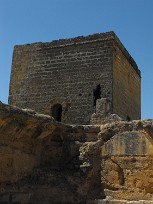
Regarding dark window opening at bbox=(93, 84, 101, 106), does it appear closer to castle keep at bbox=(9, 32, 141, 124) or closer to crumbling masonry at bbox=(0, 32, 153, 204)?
castle keep at bbox=(9, 32, 141, 124)

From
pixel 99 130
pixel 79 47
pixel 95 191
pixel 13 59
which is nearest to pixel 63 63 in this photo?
pixel 79 47

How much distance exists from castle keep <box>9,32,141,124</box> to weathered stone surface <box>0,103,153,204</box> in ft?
15.9

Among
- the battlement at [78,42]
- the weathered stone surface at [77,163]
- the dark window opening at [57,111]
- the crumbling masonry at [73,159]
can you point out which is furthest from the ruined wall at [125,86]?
the weathered stone surface at [77,163]

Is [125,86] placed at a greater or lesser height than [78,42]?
lesser

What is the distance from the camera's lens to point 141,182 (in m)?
7.53

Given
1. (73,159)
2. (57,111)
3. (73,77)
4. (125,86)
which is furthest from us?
(125,86)

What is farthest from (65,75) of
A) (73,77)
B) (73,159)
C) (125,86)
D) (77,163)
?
(77,163)

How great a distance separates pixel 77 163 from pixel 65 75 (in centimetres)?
635

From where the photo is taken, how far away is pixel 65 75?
1421 centimetres

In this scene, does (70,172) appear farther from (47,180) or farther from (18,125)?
(18,125)

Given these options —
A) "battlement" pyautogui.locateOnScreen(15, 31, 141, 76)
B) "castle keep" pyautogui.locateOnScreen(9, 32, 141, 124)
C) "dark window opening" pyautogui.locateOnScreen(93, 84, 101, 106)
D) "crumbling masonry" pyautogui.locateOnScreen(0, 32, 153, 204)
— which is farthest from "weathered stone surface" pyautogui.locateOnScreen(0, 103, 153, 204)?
"battlement" pyautogui.locateOnScreen(15, 31, 141, 76)

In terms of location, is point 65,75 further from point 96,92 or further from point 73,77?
point 96,92

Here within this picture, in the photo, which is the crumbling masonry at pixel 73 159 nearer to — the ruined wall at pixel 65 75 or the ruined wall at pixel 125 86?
the ruined wall at pixel 65 75

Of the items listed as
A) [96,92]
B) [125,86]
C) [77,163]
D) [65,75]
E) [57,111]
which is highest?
[65,75]
